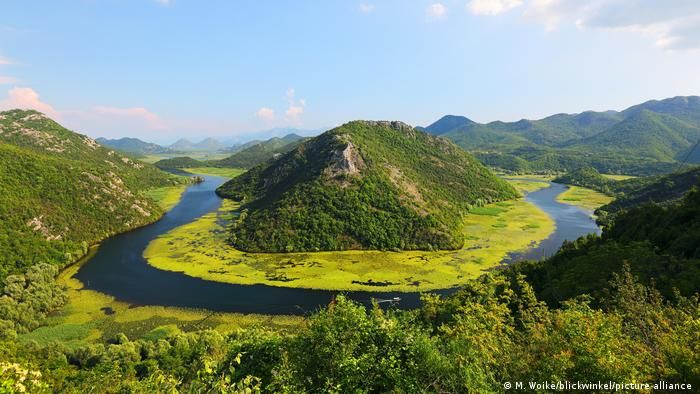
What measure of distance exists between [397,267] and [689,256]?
63.1 metres

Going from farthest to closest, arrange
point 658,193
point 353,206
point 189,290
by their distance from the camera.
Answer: point 658,193 < point 353,206 < point 189,290

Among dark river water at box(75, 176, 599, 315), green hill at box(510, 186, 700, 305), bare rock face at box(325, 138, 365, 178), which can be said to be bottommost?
dark river water at box(75, 176, 599, 315)

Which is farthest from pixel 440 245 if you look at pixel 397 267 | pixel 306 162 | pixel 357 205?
pixel 306 162

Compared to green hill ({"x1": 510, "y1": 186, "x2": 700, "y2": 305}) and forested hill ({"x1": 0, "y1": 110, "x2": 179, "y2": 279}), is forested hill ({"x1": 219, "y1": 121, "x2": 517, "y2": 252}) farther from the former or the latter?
green hill ({"x1": 510, "y1": 186, "x2": 700, "y2": 305})

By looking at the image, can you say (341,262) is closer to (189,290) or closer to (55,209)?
(189,290)

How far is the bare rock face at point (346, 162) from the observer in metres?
148

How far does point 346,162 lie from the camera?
5920 inches

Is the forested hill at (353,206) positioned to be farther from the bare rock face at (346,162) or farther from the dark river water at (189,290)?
the dark river water at (189,290)

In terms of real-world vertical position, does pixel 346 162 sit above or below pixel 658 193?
above

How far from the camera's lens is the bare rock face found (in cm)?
14825

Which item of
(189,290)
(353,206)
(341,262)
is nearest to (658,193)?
(353,206)

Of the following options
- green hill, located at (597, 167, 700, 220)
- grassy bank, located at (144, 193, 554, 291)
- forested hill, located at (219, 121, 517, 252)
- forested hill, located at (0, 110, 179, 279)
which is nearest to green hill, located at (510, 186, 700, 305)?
grassy bank, located at (144, 193, 554, 291)

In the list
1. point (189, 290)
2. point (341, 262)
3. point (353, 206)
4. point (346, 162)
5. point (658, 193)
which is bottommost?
point (189, 290)

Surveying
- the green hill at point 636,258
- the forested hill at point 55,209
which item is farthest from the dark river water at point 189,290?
the green hill at point 636,258
